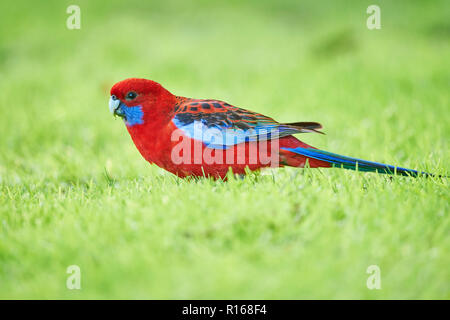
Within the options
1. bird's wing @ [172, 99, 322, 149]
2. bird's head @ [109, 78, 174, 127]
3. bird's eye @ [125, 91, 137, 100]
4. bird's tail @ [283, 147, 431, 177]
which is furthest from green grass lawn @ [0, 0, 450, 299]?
bird's eye @ [125, 91, 137, 100]

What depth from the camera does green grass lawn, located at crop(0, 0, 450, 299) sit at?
2242 millimetres

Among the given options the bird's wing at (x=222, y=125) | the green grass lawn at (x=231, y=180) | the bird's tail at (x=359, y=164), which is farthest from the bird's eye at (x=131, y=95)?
the bird's tail at (x=359, y=164)

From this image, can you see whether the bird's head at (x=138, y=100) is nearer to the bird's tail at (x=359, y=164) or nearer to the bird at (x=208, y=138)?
the bird at (x=208, y=138)

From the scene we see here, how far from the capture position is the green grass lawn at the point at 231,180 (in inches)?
88.3

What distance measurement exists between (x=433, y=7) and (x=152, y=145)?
10.6 meters

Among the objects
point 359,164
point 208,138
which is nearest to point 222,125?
point 208,138

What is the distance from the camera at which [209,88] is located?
7.95 m

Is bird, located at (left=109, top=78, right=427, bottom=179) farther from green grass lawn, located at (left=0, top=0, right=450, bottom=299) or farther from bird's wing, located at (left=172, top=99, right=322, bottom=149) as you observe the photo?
green grass lawn, located at (left=0, top=0, right=450, bottom=299)

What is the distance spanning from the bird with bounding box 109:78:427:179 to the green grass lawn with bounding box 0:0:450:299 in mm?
153

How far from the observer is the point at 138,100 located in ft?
11.5

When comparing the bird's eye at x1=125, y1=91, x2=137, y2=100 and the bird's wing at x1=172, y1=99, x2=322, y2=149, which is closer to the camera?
the bird's wing at x1=172, y1=99, x2=322, y2=149
